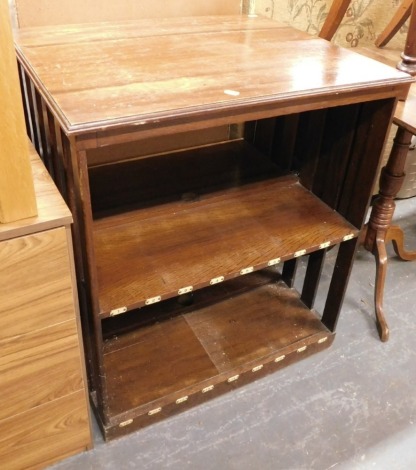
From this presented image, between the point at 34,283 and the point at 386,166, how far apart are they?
116 cm

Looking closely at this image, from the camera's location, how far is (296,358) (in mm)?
1523

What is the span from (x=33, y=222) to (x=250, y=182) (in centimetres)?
74

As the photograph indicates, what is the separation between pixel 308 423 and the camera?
1364 millimetres

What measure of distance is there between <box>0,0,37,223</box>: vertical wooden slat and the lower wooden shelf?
0.63 m

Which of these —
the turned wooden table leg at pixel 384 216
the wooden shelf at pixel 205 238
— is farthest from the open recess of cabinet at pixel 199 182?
the turned wooden table leg at pixel 384 216

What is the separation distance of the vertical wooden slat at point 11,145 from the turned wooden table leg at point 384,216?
3.71 ft

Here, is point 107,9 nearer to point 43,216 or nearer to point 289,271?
point 43,216

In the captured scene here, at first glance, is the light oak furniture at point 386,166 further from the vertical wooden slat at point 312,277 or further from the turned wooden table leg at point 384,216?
the vertical wooden slat at point 312,277

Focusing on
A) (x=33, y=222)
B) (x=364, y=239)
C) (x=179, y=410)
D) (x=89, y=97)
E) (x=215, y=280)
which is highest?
(x=89, y=97)

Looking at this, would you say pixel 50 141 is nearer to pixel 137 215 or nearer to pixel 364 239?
pixel 137 215

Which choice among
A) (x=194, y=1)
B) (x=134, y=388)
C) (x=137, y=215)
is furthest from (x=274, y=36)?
(x=134, y=388)

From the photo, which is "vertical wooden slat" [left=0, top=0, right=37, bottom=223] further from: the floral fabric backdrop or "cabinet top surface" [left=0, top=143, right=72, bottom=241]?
the floral fabric backdrop

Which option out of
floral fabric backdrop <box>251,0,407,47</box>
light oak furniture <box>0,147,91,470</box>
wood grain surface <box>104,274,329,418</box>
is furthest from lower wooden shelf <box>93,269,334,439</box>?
floral fabric backdrop <box>251,0,407,47</box>

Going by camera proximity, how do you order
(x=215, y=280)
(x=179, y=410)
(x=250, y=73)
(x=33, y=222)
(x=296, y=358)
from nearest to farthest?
1. (x=33, y=222)
2. (x=250, y=73)
3. (x=215, y=280)
4. (x=179, y=410)
5. (x=296, y=358)
